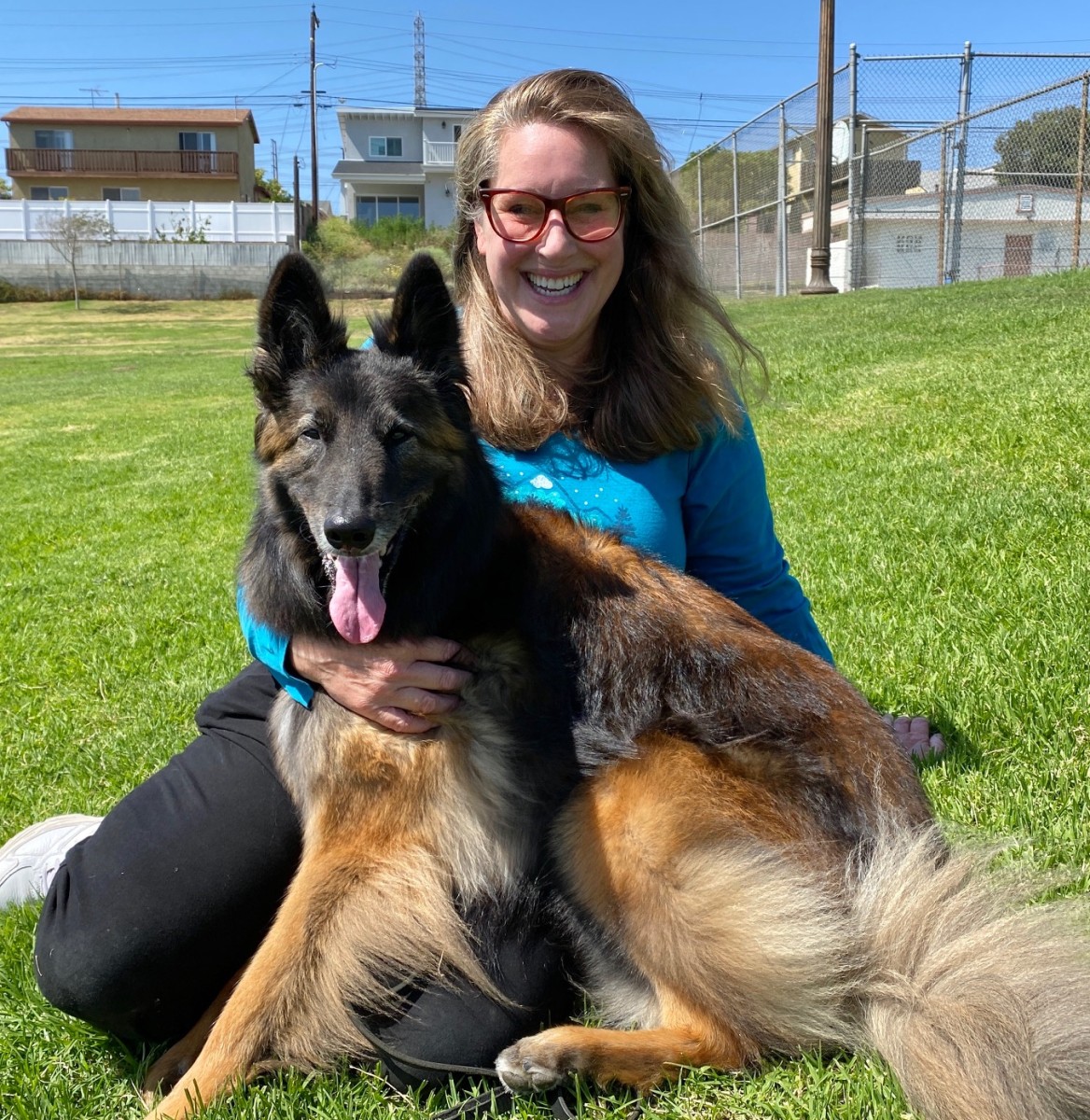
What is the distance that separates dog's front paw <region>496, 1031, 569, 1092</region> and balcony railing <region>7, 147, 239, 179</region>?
6330 centimetres

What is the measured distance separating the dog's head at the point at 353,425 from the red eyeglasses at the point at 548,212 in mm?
593

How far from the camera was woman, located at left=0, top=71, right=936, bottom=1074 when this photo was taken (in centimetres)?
274

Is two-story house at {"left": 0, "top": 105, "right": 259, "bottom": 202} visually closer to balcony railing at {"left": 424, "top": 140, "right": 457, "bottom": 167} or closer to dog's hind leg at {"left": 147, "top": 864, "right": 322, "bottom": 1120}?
balcony railing at {"left": 424, "top": 140, "right": 457, "bottom": 167}

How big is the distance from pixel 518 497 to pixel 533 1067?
1.67 m

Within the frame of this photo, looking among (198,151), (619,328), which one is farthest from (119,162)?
(619,328)

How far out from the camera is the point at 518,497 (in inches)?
129

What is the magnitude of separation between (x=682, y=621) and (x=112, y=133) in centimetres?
6794

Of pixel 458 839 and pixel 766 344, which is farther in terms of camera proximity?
pixel 766 344

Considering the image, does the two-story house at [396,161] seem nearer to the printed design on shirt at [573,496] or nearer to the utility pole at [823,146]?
the utility pole at [823,146]

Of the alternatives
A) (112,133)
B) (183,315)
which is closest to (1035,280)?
(183,315)

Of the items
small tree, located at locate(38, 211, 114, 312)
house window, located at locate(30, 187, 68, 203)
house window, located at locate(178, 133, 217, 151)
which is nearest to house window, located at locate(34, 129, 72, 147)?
house window, located at locate(30, 187, 68, 203)

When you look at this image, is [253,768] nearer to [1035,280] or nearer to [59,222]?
[1035,280]

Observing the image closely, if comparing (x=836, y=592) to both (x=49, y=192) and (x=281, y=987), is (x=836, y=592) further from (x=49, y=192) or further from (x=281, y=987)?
(x=49, y=192)

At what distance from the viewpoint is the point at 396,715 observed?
2742 mm
